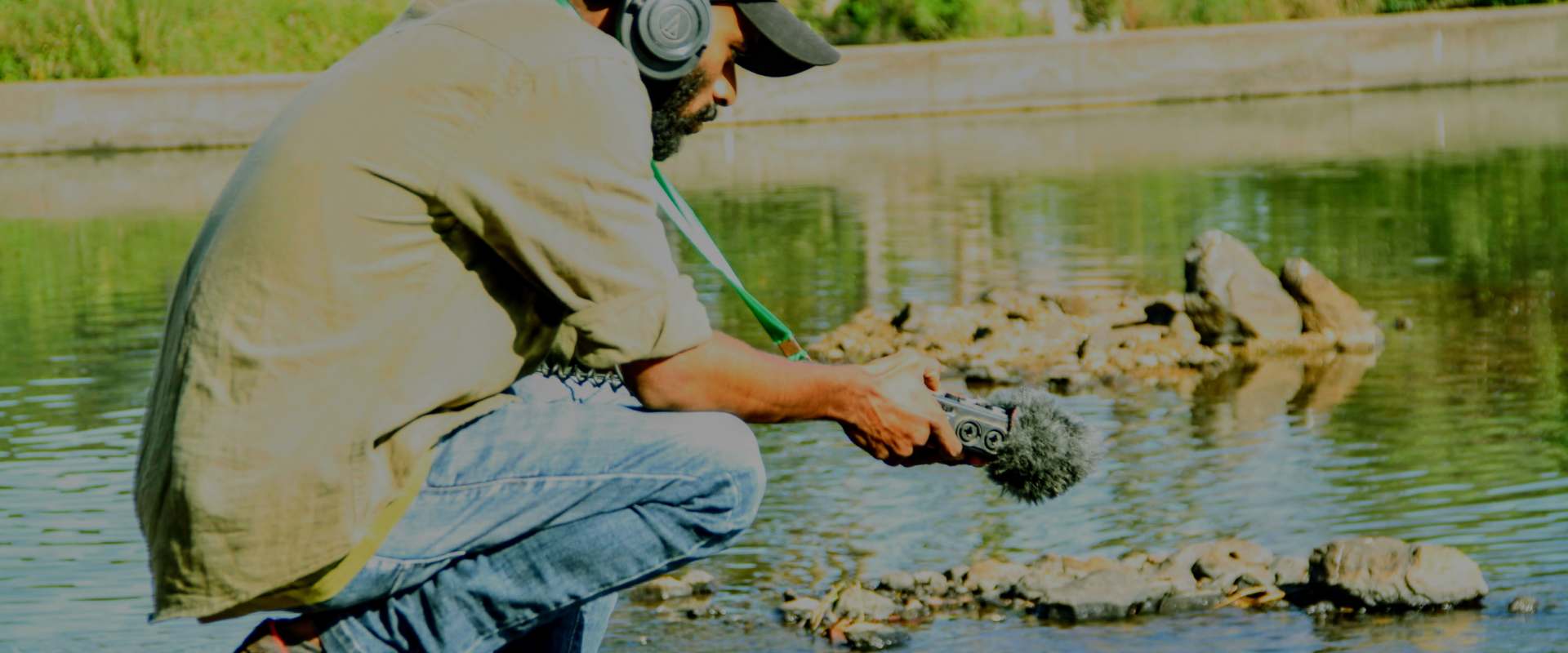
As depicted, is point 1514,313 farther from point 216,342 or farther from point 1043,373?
point 216,342

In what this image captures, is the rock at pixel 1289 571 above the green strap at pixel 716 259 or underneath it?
underneath

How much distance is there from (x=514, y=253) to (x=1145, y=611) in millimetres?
2545

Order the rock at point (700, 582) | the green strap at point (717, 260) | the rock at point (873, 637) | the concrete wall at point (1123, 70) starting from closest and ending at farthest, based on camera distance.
A: the green strap at point (717, 260) → the rock at point (873, 637) → the rock at point (700, 582) → the concrete wall at point (1123, 70)

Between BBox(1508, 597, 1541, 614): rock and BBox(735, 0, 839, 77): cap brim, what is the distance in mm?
2419

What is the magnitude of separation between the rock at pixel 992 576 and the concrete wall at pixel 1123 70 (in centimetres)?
2068

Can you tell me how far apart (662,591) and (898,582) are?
0.61 metres

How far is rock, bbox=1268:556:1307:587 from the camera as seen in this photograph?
5410 millimetres

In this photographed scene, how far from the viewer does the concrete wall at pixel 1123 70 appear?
25.5 m

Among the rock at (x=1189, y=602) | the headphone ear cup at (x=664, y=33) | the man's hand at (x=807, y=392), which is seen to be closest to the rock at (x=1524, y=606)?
the rock at (x=1189, y=602)

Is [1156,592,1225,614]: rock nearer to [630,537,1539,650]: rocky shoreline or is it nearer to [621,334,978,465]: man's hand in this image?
[630,537,1539,650]: rocky shoreline

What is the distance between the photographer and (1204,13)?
30859 mm

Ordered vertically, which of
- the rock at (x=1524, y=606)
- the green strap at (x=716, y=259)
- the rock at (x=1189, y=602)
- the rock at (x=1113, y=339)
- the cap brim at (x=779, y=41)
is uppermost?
the cap brim at (x=779, y=41)

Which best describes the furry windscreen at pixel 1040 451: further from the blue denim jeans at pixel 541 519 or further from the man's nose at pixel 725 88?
the man's nose at pixel 725 88

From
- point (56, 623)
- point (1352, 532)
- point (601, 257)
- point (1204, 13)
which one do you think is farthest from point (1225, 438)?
point (1204, 13)
